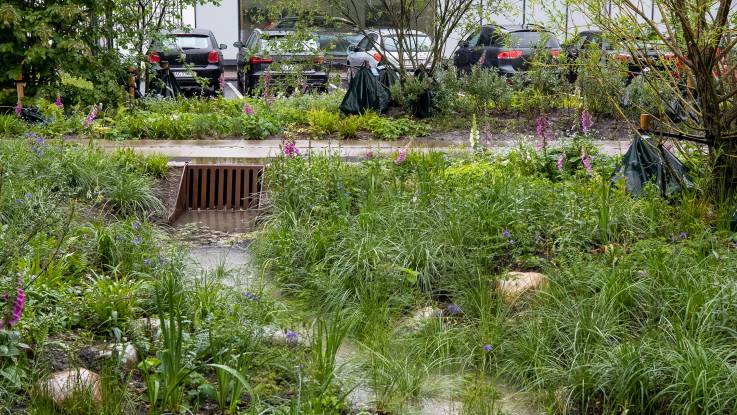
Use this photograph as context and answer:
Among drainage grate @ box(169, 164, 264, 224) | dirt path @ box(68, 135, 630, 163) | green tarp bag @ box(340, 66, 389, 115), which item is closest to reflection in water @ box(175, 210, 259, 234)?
drainage grate @ box(169, 164, 264, 224)

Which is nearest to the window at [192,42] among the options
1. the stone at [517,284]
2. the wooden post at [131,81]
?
the wooden post at [131,81]

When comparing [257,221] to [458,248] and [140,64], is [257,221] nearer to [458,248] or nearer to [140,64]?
[458,248]

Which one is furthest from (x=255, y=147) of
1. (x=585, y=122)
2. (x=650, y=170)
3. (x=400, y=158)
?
(x=650, y=170)

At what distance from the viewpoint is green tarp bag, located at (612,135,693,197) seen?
742 cm

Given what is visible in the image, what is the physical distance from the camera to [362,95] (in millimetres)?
14039

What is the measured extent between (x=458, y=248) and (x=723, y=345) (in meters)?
2.04

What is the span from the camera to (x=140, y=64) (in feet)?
52.1

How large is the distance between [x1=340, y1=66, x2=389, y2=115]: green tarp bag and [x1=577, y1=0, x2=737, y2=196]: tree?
6.45m

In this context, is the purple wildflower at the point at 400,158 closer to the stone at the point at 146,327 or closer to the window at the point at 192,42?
the stone at the point at 146,327

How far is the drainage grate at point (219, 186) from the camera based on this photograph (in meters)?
9.60

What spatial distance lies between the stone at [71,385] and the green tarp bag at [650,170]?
14.5 ft

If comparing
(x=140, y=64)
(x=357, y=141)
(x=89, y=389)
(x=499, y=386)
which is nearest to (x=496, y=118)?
(x=357, y=141)

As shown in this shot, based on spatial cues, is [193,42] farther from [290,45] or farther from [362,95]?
[362,95]

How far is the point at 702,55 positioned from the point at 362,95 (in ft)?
24.4
